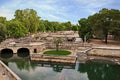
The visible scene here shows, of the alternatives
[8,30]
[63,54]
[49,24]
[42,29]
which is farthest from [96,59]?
[49,24]

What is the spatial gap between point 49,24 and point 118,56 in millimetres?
74620

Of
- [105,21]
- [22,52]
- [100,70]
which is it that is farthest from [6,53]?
[105,21]

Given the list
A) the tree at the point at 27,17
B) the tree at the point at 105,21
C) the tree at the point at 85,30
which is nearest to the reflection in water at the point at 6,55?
the tree at the point at 85,30

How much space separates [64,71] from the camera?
32906 millimetres

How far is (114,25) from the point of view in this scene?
45.8m

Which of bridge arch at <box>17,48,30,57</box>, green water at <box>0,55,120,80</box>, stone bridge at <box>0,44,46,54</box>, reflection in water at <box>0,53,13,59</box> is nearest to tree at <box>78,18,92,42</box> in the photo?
stone bridge at <box>0,44,46,54</box>

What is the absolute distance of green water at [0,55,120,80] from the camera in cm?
2966

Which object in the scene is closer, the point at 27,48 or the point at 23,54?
the point at 27,48

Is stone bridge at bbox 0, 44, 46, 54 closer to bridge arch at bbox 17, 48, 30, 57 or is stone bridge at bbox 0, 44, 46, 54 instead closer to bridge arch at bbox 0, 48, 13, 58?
bridge arch at bbox 0, 48, 13, 58

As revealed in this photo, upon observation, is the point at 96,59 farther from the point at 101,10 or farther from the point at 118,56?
the point at 101,10

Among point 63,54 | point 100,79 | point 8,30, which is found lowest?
point 100,79

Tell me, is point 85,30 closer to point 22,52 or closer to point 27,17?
point 22,52

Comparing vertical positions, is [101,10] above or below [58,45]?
above

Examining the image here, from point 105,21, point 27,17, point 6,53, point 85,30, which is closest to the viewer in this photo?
point 105,21
